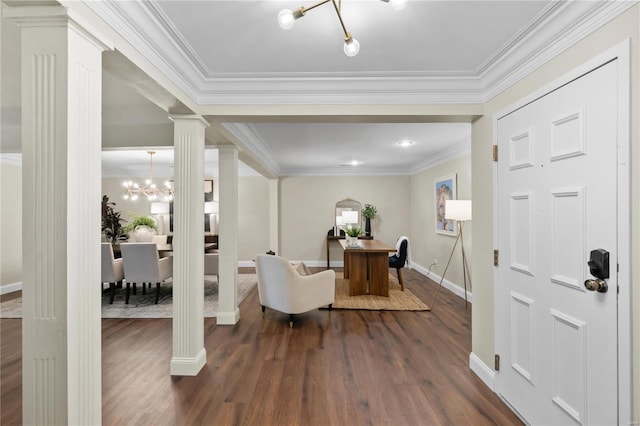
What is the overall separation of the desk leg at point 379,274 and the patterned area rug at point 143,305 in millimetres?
2115

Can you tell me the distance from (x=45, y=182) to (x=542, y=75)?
8.71 feet

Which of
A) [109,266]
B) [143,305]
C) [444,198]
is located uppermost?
[444,198]

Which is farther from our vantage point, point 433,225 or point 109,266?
point 433,225

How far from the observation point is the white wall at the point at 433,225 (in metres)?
4.64

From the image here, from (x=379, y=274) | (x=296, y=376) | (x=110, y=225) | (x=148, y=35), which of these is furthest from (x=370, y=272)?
(x=110, y=225)

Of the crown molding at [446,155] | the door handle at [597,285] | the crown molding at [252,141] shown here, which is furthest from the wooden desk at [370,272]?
the door handle at [597,285]

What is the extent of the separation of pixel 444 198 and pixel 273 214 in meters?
3.77

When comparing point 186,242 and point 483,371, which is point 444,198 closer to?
point 483,371

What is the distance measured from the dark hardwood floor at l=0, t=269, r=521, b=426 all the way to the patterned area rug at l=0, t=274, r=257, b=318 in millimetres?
287

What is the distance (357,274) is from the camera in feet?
15.6

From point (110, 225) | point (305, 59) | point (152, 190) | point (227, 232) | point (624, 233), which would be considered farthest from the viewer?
point (110, 225)

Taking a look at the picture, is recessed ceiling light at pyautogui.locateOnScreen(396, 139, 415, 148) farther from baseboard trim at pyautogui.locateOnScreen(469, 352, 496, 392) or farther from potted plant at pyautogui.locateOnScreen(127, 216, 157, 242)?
potted plant at pyautogui.locateOnScreen(127, 216, 157, 242)

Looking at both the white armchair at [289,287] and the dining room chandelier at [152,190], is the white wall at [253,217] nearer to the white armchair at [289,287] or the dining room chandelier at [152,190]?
the dining room chandelier at [152,190]

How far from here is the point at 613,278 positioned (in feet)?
4.46
